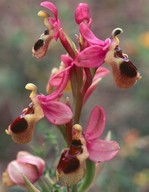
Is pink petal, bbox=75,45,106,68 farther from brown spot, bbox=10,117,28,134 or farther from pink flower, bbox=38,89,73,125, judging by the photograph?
brown spot, bbox=10,117,28,134

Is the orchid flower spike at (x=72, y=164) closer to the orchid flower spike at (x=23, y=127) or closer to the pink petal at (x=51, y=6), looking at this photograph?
the orchid flower spike at (x=23, y=127)

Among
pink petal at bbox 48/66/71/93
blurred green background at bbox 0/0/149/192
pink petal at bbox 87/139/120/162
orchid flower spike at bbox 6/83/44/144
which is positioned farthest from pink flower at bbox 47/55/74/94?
blurred green background at bbox 0/0/149/192

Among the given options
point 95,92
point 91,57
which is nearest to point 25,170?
point 91,57

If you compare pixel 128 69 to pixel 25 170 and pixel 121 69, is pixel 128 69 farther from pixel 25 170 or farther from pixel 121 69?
pixel 25 170

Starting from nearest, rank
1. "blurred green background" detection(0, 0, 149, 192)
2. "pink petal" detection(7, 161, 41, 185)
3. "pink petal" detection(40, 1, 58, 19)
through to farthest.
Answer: "pink petal" detection(40, 1, 58, 19) → "pink petal" detection(7, 161, 41, 185) → "blurred green background" detection(0, 0, 149, 192)

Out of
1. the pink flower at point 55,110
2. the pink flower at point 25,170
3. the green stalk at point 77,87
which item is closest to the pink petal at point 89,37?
the green stalk at point 77,87

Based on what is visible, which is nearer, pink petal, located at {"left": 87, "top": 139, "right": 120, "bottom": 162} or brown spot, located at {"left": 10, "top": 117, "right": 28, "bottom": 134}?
brown spot, located at {"left": 10, "top": 117, "right": 28, "bottom": 134}

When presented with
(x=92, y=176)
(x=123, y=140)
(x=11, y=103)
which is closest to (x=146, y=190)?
(x=123, y=140)
